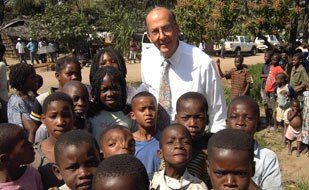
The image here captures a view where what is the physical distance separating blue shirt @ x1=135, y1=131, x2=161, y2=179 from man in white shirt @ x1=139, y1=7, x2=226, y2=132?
46 cm

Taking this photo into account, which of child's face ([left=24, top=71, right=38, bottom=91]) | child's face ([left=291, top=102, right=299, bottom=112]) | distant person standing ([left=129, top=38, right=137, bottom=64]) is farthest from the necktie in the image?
distant person standing ([left=129, top=38, right=137, bottom=64])

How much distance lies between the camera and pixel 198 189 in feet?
6.96

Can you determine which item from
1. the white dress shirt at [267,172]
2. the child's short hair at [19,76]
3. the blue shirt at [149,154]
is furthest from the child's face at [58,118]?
the white dress shirt at [267,172]

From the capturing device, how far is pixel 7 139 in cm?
206

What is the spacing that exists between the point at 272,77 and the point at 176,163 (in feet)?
18.2

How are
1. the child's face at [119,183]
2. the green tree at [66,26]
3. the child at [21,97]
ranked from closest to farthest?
1. the child's face at [119,183]
2. the child at [21,97]
3. the green tree at [66,26]

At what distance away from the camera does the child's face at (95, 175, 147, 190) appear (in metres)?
1.52

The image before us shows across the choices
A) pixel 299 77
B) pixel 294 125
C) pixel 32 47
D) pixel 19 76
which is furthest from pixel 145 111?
pixel 32 47

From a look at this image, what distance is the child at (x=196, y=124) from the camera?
2.41 metres

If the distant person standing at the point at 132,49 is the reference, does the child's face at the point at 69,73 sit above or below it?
above

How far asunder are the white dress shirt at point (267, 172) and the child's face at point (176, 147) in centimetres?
50

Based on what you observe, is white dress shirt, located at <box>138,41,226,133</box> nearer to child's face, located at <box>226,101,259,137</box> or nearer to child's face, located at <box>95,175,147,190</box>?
child's face, located at <box>226,101,259,137</box>

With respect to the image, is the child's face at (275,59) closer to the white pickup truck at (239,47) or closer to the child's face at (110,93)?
the child's face at (110,93)

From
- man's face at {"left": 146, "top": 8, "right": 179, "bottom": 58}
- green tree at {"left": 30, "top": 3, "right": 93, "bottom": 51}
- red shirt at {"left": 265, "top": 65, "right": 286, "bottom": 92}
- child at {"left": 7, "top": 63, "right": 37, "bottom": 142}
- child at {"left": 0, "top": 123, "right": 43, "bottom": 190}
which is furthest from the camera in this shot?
green tree at {"left": 30, "top": 3, "right": 93, "bottom": 51}
